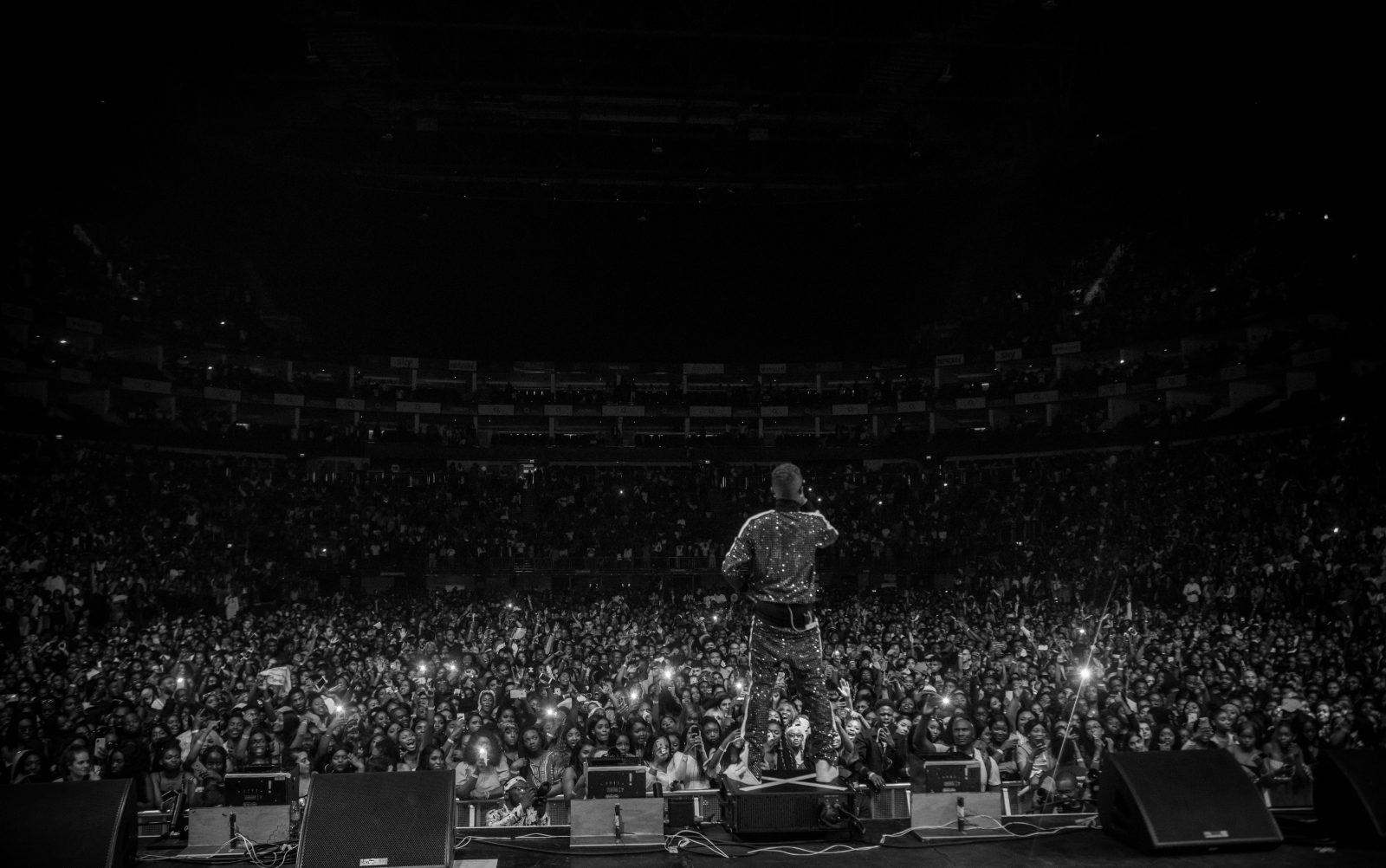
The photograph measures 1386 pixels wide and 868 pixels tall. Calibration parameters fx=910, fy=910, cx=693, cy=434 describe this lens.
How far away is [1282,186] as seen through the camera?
84.5 ft

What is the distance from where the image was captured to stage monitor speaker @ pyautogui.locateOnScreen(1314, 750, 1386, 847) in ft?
13.5

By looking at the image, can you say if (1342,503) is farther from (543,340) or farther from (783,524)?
(543,340)

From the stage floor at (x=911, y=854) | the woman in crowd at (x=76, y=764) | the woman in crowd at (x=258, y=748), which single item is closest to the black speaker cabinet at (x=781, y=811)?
the stage floor at (x=911, y=854)

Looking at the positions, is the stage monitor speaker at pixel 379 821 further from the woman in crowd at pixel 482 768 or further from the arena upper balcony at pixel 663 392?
the arena upper balcony at pixel 663 392

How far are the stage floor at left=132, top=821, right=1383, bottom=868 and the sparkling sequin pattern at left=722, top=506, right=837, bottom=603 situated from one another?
1.26 metres

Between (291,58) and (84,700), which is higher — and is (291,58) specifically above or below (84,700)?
above

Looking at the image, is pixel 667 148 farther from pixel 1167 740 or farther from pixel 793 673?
pixel 793 673

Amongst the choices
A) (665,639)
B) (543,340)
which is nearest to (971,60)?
(665,639)

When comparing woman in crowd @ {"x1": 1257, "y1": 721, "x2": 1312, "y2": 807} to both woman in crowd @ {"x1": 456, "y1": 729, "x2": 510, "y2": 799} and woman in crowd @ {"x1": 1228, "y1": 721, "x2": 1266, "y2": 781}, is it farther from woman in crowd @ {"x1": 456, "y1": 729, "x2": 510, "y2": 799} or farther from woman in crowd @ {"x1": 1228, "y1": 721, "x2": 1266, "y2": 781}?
woman in crowd @ {"x1": 456, "y1": 729, "x2": 510, "y2": 799}

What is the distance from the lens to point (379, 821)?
3906 millimetres

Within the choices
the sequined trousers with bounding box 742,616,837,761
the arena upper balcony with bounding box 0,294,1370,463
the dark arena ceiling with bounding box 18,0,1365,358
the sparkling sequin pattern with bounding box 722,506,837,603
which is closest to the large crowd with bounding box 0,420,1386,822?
the sequined trousers with bounding box 742,616,837,761

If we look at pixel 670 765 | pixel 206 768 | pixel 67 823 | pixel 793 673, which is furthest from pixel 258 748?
pixel 793 673

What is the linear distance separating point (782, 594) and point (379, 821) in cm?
226

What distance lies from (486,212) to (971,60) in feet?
54.9
